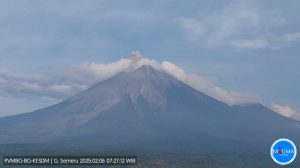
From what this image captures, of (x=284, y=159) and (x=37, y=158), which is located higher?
(x=37, y=158)

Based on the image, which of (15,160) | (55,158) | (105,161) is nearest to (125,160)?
(105,161)

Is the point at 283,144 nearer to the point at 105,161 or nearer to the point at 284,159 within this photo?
the point at 284,159

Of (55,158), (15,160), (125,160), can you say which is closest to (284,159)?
(125,160)

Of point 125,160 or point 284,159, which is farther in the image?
point 125,160

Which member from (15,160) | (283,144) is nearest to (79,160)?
(15,160)

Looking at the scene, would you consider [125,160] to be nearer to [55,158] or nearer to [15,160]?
[55,158]

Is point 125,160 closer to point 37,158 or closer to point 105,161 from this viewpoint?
point 105,161
